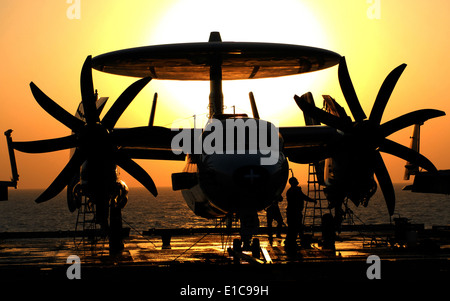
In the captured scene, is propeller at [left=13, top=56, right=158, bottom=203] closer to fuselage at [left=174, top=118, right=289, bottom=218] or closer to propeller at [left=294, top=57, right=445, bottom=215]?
fuselage at [left=174, top=118, right=289, bottom=218]

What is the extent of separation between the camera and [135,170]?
76.3ft

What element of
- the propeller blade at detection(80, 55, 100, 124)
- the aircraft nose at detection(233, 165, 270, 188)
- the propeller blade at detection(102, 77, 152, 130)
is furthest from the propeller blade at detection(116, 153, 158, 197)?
the aircraft nose at detection(233, 165, 270, 188)

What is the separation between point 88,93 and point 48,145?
2.49 m

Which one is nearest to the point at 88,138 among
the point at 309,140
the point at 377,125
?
the point at 309,140

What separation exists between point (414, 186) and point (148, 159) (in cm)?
1341

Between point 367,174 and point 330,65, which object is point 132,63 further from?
point 367,174

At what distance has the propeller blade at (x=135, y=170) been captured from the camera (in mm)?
23031

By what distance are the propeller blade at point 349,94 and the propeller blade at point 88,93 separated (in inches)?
386

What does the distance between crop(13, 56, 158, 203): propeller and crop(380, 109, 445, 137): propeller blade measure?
31.1 ft

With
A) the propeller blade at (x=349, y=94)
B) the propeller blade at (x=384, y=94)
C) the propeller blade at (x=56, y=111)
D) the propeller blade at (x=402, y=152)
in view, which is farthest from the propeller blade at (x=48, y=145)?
the propeller blade at (x=402, y=152)

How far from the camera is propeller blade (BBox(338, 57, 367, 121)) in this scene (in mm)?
Answer: 24578

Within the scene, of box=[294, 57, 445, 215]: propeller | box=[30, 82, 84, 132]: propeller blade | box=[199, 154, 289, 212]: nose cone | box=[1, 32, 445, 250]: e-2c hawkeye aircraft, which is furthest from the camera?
box=[294, 57, 445, 215]: propeller

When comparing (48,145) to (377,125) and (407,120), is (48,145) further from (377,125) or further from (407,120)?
(407,120)

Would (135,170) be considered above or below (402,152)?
below
